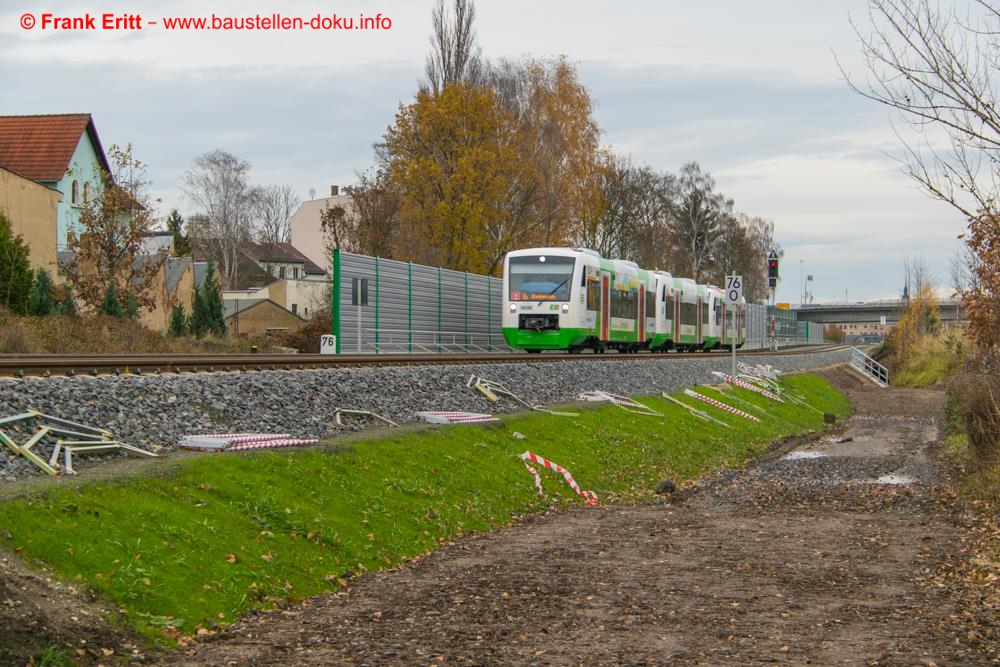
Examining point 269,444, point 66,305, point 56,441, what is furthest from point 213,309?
point 56,441

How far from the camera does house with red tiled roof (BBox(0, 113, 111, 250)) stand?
60.8m

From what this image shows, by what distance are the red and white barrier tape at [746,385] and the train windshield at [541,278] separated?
6.29m

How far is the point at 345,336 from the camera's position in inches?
1206

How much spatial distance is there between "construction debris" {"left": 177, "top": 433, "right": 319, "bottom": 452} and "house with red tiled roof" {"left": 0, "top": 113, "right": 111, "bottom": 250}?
49.4 metres

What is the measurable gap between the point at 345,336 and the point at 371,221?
113 ft

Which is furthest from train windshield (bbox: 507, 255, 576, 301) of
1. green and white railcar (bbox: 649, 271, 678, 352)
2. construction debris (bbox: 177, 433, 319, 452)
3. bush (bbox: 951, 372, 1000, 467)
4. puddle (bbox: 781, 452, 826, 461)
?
construction debris (bbox: 177, 433, 319, 452)

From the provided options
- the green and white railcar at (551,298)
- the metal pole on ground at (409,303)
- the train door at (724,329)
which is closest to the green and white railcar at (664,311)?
the green and white railcar at (551,298)

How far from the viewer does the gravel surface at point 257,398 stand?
1263 cm

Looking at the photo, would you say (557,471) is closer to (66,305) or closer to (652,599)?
(652,599)

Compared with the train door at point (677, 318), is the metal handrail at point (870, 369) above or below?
below

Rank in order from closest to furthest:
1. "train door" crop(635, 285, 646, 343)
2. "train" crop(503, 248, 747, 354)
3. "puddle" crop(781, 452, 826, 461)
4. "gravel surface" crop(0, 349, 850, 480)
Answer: "gravel surface" crop(0, 349, 850, 480) → "puddle" crop(781, 452, 826, 461) → "train" crop(503, 248, 747, 354) → "train door" crop(635, 285, 646, 343)

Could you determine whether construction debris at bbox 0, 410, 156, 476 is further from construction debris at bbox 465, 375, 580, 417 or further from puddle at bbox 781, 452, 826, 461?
puddle at bbox 781, 452, 826, 461

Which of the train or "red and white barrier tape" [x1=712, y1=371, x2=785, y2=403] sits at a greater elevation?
the train

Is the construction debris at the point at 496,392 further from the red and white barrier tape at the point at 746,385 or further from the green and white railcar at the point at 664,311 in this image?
the green and white railcar at the point at 664,311
